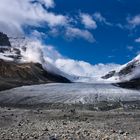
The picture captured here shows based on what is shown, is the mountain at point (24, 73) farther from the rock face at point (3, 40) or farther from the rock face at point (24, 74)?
the rock face at point (3, 40)

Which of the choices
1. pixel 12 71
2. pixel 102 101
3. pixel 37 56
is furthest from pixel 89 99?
pixel 37 56

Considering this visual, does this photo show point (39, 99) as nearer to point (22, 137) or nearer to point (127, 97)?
point (127, 97)

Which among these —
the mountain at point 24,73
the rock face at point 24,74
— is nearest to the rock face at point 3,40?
the mountain at point 24,73

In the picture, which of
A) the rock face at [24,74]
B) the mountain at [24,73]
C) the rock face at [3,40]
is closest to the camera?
the mountain at [24,73]

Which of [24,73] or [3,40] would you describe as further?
[3,40]

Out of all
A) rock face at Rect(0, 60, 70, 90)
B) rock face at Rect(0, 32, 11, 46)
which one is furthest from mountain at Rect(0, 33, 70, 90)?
rock face at Rect(0, 32, 11, 46)

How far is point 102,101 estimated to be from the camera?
127 ft

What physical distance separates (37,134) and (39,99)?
84.2ft

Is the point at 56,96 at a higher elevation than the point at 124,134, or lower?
higher

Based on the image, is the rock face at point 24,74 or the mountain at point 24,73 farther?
the rock face at point 24,74

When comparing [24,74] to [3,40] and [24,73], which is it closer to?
[24,73]

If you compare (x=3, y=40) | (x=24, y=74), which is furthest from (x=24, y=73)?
(x=3, y=40)

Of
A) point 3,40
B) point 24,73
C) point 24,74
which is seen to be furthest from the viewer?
point 3,40

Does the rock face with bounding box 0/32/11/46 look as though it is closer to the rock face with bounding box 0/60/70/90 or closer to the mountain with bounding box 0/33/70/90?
the mountain with bounding box 0/33/70/90
